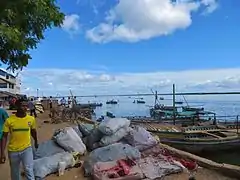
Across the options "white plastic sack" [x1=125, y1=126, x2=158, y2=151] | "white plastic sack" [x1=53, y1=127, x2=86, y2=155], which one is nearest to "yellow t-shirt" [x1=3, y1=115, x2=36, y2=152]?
"white plastic sack" [x1=53, y1=127, x2=86, y2=155]

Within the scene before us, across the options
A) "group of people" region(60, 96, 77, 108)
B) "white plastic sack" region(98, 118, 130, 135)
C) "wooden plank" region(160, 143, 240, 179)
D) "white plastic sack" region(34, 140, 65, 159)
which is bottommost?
"wooden plank" region(160, 143, 240, 179)

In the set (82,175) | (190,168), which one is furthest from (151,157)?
(82,175)

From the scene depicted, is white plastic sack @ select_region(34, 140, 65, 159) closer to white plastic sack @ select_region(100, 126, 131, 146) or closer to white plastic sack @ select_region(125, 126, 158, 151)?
white plastic sack @ select_region(100, 126, 131, 146)

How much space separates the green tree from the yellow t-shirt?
237 centimetres

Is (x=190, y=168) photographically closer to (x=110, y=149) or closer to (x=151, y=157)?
(x=151, y=157)

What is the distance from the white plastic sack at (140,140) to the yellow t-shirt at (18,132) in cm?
268

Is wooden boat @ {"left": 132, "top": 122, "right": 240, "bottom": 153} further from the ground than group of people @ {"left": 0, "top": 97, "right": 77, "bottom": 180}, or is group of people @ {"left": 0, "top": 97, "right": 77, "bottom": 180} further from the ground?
group of people @ {"left": 0, "top": 97, "right": 77, "bottom": 180}

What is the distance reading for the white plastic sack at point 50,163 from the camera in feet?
22.1

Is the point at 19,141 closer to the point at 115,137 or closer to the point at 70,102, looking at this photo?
the point at 115,137

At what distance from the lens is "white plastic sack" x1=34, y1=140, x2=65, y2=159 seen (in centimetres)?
789

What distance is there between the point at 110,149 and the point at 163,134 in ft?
43.6

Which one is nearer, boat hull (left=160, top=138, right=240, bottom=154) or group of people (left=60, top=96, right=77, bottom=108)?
boat hull (left=160, top=138, right=240, bottom=154)

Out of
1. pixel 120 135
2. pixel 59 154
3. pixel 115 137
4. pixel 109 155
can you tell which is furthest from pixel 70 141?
pixel 109 155

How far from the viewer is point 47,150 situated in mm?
→ 8039
